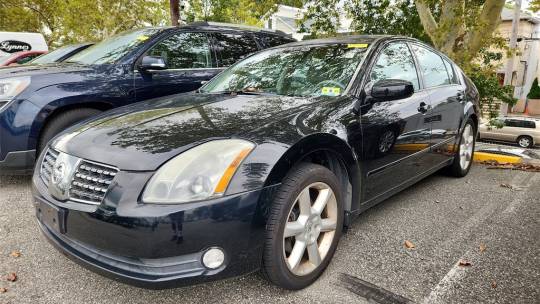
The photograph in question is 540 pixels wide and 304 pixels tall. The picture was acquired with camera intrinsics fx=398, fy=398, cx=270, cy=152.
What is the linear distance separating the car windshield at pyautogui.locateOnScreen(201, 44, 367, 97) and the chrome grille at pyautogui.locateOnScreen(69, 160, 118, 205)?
1421mm

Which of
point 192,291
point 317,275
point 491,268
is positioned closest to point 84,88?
point 192,291

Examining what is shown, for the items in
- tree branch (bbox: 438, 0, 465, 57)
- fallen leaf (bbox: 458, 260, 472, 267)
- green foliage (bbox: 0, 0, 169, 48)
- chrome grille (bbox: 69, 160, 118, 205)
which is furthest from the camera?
green foliage (bbox: 0, 0, 169, 48)

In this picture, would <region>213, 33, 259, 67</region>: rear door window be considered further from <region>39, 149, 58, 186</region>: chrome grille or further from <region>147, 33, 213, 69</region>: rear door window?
<region>39, 149, 58, 186</region>: chrome grille

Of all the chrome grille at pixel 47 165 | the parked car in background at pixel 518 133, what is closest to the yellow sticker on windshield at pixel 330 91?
the chrome grille at pixel 47 165

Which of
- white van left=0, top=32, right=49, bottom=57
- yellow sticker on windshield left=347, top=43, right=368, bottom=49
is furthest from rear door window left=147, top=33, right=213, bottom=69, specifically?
white van left=0, top=32, right=49, bottom=57

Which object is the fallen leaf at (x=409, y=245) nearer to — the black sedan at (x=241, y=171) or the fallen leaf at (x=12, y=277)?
the black sedan at (x=241, y=171)

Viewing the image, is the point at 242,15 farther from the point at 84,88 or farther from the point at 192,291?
the point at 192,291

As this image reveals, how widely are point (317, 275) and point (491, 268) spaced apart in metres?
1.14

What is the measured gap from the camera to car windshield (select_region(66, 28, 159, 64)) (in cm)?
449

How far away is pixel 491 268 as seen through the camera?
253 centimetres

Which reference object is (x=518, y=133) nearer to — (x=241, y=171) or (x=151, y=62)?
(x=151, y=62)

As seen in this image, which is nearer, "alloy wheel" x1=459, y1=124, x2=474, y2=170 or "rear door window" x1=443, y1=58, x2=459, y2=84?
"rear door window" x1=443, y1=58, x2=459, y2=84

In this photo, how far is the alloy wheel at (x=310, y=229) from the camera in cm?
220

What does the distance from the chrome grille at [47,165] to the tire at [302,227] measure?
1.28 meters
